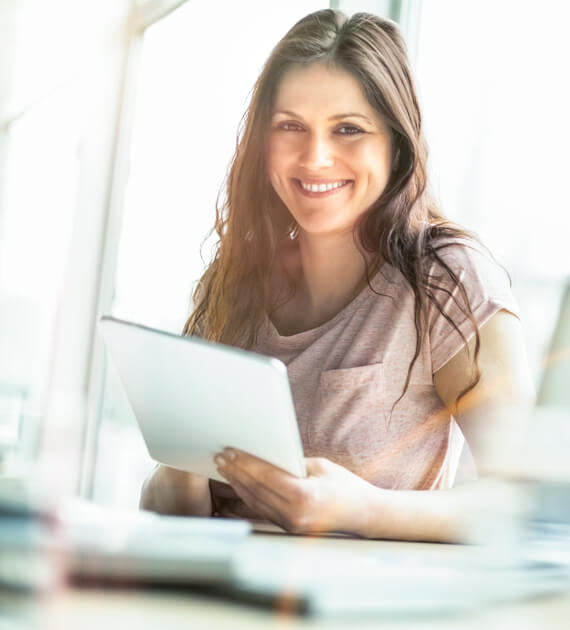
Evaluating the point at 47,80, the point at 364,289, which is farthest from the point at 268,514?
the point at 47,80

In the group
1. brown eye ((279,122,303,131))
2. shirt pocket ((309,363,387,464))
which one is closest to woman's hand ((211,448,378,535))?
shirt pocket ((309,363,387,464))

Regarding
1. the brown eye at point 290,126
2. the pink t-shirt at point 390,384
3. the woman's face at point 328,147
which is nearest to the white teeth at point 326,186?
the woman's face at point 328,147

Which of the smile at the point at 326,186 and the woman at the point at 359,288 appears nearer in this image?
the woman at the point at 359,288

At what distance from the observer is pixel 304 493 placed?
0.87 m

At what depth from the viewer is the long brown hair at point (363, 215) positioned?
4.52 ft

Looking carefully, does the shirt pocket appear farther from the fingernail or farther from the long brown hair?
the fingernail

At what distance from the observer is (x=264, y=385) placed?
0.76 metres

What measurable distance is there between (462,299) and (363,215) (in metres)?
0.31

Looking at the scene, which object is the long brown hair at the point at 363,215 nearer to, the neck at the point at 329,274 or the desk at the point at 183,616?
the neck at the point at 329,274

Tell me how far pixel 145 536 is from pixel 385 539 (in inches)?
19.8

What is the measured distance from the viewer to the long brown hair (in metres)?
1.38

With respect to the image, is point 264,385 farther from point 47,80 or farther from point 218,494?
point 47,80

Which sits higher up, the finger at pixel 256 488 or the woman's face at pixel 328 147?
the woman's face at pixel 328 147

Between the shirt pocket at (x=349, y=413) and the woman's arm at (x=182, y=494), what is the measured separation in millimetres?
181
